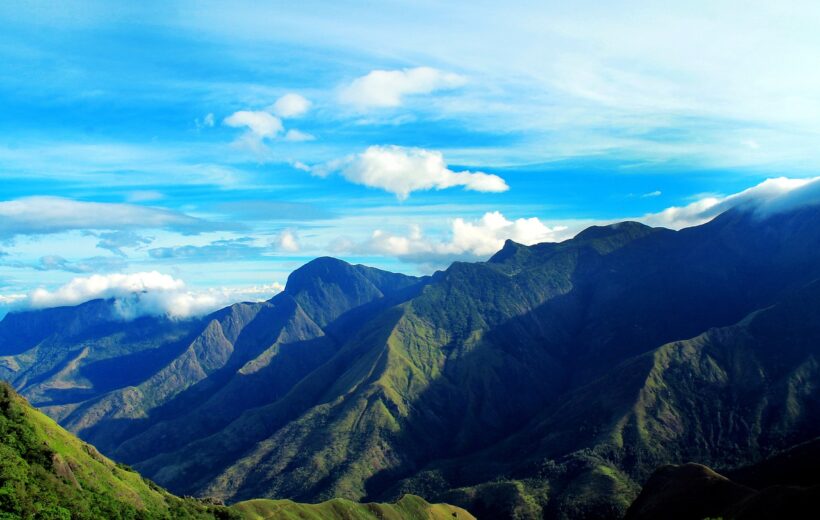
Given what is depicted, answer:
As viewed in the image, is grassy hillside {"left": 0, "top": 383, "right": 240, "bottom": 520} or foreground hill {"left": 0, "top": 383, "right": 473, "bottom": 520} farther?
foreground hill {"left": 0, "top": 383, "right": 473, "bottom": 520}

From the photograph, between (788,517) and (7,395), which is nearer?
(7,395)

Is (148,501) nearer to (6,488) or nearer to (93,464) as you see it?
(93,464)

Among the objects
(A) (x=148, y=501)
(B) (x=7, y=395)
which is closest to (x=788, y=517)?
(A) (x=148, y=501)

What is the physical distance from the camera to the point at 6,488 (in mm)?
141375

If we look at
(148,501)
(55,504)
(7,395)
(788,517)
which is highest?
(7,395)

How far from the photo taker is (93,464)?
188 metres

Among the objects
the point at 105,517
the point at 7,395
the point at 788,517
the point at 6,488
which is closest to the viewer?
the point at 6,488

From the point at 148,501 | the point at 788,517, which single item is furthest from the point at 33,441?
the point at 788,517

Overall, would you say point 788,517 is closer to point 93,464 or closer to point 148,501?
point 148,501

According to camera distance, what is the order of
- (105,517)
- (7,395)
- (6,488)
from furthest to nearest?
(7,395), (105,517), (6,488)

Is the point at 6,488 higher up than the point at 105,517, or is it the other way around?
the point at 6,488

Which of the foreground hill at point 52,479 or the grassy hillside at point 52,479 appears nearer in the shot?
the grassy hillside at point 52,479

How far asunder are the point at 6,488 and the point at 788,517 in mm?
221604

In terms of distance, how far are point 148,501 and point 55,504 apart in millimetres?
48499
